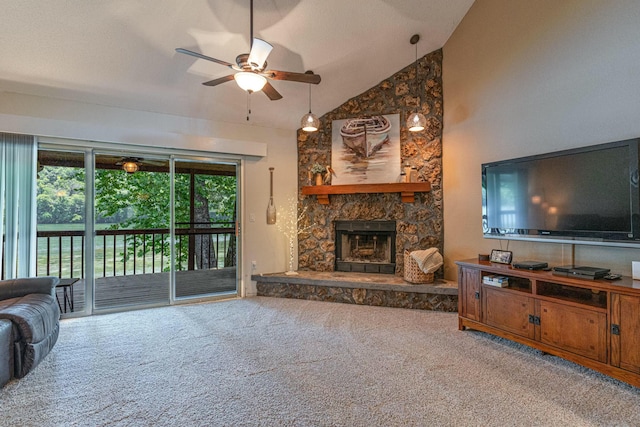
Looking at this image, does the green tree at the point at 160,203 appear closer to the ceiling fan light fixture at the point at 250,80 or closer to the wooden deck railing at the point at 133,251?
the wooden deck railing at the point at 133,251

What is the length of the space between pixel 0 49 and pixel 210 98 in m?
1.84

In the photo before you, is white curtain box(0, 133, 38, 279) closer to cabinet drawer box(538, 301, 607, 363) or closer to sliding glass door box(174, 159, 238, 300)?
sliding glass door box(174, 159, 238, 300)

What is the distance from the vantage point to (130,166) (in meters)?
4.07

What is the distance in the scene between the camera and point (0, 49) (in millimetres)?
2752

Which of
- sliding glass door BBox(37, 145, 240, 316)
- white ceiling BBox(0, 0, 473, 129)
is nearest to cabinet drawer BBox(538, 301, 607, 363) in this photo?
white ceiling BBox(0, 0, 473, 129)

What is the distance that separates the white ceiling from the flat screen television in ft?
6.37

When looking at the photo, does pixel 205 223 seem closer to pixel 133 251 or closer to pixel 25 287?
pixel 133 251

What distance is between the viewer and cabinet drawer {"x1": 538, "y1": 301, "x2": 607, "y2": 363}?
2215mm

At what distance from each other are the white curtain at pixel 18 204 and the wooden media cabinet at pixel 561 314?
175 inches

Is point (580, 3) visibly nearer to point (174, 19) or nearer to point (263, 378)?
point (174, 19)

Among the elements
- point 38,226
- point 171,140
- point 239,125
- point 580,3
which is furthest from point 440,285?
point 38,226

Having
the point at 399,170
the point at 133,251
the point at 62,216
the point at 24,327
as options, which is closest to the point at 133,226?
the point at 62,216

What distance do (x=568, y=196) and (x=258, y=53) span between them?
2.72 meters

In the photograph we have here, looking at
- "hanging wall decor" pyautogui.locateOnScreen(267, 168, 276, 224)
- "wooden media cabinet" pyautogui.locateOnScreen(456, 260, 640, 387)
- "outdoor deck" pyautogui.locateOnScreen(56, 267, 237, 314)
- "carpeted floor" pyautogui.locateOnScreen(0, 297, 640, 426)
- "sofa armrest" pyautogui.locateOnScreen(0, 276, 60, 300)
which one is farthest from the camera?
"hanging wall decor" pyautogui.locateOnScreen(267, 168, 276, 224)
